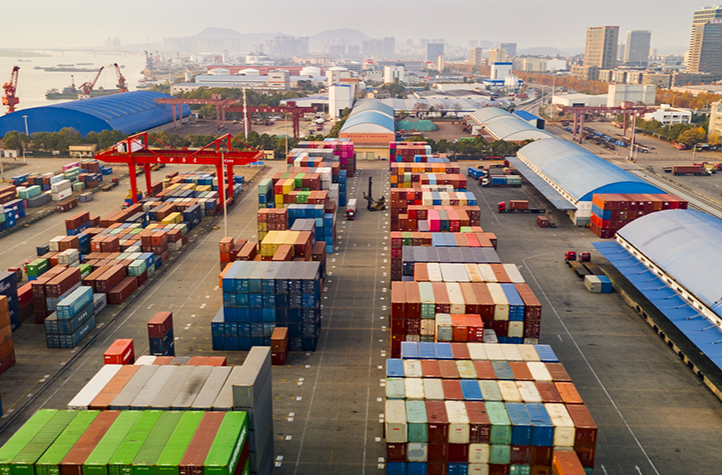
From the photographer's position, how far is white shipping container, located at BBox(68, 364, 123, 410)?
28688mm

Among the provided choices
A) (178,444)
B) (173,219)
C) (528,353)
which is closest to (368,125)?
(173,219)

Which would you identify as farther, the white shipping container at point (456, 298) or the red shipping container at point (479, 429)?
the white shipping container at point (456, 298)

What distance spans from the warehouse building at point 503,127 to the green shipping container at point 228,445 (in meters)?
123

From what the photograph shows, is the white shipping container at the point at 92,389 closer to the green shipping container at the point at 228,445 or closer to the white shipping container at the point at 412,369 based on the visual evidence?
the green shipping container at the point at 228,445

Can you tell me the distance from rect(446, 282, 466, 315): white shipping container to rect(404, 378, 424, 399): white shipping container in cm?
961

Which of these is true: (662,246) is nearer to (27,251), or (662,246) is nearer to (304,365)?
(304,365)

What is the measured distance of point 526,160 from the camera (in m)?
113

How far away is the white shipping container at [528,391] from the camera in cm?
3042

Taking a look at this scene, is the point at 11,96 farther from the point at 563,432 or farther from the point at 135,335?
the point at 563,432

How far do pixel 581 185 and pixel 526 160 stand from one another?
28293 mm

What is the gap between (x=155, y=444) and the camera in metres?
25.5

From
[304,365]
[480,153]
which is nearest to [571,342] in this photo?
[304,365]

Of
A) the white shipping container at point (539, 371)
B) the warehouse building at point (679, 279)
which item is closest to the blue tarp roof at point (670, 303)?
the warehouse building at point (679, 279)

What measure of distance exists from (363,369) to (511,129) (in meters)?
118
